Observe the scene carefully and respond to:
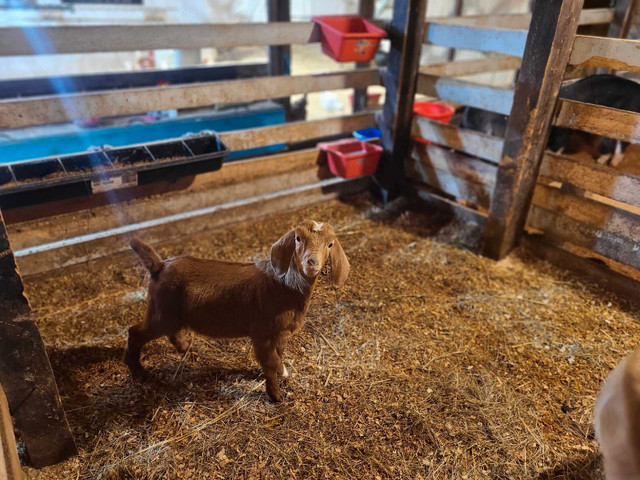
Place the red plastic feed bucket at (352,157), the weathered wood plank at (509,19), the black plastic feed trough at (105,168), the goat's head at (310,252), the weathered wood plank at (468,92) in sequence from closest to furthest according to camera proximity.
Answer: the goat's head at (310,252) < the black plastic feed trough at (105,168) < the weathered wood plank at (468,92) < the red plastic feed bucket at (352,157) < the weathered wood plank at (509,19)

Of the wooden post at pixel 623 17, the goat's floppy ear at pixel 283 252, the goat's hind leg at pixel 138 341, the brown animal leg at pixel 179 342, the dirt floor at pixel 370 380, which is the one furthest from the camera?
the wooden post at pixel 623 17

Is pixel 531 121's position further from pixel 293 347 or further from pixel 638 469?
pixel 638 469

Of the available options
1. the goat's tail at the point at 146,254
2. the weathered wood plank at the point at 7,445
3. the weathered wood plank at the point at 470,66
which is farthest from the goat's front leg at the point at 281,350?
the weathered wood plank at the point at 470,66

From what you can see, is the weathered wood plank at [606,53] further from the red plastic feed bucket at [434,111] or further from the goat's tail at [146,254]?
the goat's tail at [146,254]

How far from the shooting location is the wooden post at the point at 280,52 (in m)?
5.57

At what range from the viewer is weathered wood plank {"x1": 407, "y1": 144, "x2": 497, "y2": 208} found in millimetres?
4484

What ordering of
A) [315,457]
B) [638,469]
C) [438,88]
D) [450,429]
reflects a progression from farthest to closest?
1. [438,88]
2. [450,429]
3. [315,457]
4. [638,469]

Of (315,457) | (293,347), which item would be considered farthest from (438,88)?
(315,457)

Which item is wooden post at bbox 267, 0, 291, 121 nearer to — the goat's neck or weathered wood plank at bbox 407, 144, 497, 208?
weathered wood plank at bbox 407, 144, 497, 208

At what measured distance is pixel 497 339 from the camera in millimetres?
3320

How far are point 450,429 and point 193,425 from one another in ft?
4.68

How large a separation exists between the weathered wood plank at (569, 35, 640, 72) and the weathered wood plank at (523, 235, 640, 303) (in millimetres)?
1531

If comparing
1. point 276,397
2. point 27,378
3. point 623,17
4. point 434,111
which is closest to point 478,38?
point 434,111

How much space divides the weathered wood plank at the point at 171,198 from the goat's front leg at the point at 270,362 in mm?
2086
